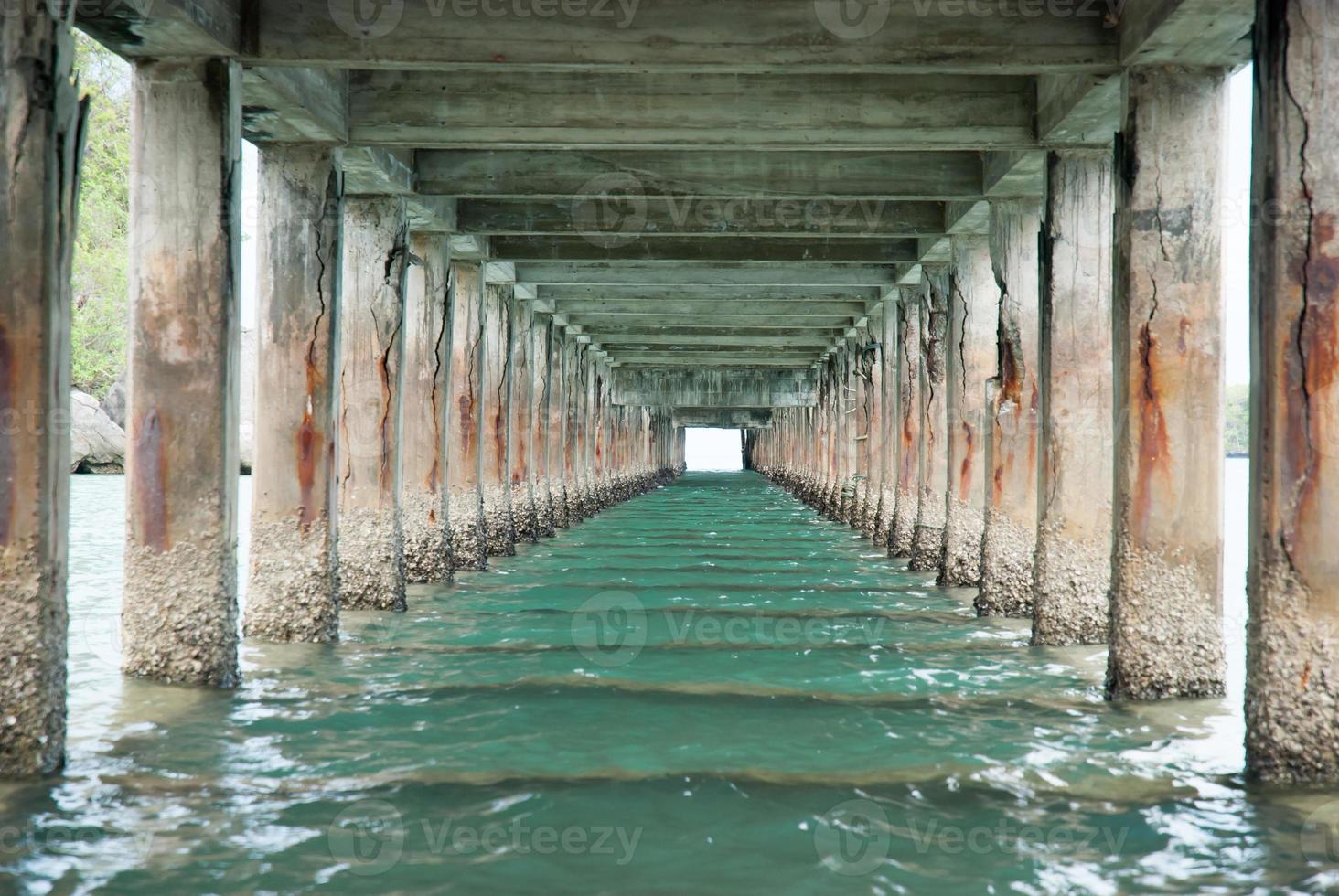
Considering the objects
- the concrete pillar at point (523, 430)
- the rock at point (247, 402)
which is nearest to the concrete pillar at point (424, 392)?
the concrete pillar at point (523, 430)

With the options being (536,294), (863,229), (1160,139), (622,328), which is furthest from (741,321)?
(1160,139)

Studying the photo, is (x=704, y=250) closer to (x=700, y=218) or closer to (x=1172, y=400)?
(x=700, y=218)

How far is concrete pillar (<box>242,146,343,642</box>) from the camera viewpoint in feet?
26.3

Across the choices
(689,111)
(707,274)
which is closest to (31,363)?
(689,111)

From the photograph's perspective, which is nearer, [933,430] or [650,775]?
[650,775]

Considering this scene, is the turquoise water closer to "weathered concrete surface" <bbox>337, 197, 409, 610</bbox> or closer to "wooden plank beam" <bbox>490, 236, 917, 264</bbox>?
"weathered concrete surface" <bbox>337, 197, 409, 610</bbox>

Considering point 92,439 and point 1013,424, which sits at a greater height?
point 1013,424

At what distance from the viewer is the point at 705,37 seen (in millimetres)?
6582

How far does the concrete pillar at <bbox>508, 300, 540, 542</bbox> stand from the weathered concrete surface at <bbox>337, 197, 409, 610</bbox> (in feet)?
21.5

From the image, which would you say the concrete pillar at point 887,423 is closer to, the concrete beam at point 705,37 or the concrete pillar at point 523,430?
the concrete pillar at point 523,430

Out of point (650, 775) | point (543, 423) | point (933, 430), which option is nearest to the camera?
point (650, 775)

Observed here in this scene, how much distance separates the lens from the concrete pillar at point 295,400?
8.03 meters

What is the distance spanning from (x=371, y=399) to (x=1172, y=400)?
621cm

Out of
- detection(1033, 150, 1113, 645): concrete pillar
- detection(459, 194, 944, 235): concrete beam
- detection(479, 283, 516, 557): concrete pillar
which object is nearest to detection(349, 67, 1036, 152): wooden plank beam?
detection(1033, 150, 1113, 645): concrete pillar
